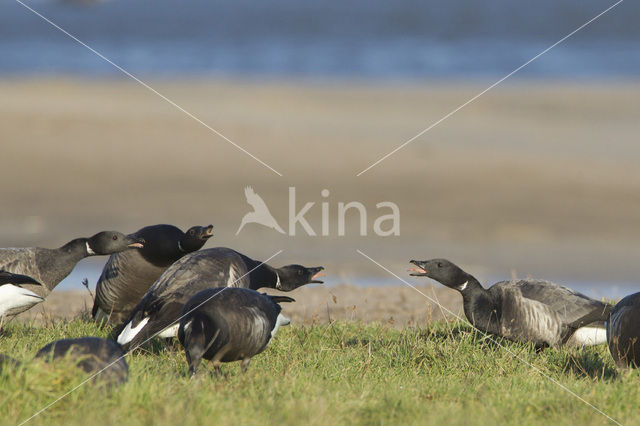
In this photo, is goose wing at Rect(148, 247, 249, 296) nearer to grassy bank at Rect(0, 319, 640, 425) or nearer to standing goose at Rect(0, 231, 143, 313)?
grassy bank at Rect(0, 319, 640, 425)

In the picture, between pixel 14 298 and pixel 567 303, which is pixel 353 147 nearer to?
pixel 567 303

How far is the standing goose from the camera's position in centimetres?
941

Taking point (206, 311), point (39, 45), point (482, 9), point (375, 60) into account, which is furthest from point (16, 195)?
point (482, 9)

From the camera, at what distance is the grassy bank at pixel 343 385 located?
20.1 ft

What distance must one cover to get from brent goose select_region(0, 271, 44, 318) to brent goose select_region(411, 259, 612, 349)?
149 inches

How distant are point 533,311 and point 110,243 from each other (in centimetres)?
407

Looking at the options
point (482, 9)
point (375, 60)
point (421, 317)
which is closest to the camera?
point (421, 317)

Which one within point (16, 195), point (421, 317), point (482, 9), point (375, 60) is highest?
point (482, 9)

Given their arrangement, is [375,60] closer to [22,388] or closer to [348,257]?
[348,257]

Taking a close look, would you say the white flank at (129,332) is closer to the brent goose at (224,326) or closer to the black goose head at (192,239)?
the brent goose at (224,326)

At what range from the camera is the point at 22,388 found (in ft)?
20.2

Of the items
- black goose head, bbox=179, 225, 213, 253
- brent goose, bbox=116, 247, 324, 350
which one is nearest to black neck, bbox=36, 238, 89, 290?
black goose head, bbox=179, 225, 213, 253

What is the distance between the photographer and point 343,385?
726cm

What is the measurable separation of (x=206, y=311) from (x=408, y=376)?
169cm
